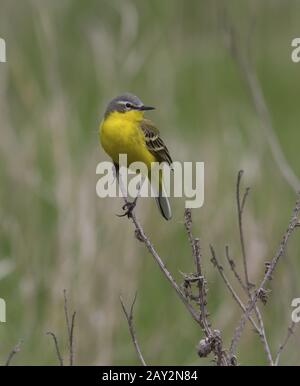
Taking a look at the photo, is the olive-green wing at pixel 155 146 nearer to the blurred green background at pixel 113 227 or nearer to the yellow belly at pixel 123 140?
the yellow belly at pixel 123 140

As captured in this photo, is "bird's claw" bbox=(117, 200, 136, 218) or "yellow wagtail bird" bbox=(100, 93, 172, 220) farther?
"yellow wagtail bird" bbox=(100, 93, 172, 220)

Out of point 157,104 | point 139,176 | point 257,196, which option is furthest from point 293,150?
point 139,176

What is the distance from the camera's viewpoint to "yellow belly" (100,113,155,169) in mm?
4219

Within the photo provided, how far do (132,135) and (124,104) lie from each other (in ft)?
0.52

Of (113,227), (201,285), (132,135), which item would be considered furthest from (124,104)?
(201,285)

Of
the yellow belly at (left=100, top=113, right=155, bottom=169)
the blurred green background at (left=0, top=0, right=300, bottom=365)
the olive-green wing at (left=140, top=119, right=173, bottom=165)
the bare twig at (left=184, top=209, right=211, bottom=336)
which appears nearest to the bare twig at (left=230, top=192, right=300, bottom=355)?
the bare twig at (left=184, top=209, right=211, bottom=336)

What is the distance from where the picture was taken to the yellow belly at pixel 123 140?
4.22m

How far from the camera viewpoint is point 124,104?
445 cm

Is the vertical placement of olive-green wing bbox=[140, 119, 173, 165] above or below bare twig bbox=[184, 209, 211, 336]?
above

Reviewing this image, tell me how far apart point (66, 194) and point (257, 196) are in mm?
1400

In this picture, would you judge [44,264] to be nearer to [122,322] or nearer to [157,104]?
[122,322]

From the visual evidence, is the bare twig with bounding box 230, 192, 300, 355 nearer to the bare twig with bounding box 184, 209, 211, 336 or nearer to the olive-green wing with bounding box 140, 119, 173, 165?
the bare twig with bounding box 184, 209, 211, 336

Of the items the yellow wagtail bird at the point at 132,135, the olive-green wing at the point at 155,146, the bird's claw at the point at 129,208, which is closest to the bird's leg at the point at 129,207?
the bird's claw at the point at 129,208

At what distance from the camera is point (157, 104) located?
232 inches
